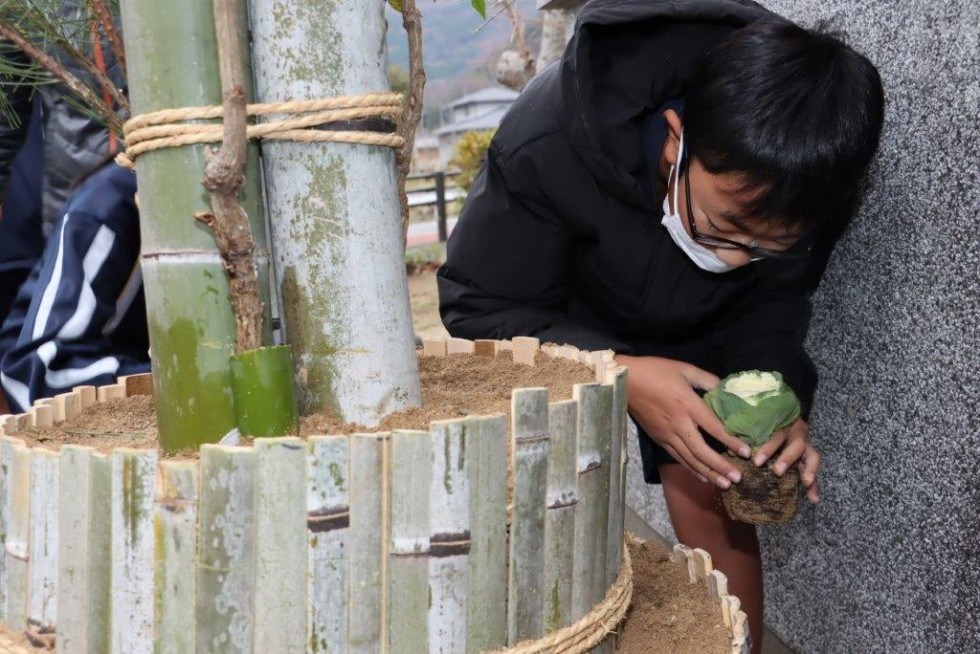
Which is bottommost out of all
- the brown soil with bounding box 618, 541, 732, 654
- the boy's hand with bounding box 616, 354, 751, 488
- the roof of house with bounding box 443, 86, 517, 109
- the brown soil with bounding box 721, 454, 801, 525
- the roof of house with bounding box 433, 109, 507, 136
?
the roof of house with bounding box 433, 109, 507, 136

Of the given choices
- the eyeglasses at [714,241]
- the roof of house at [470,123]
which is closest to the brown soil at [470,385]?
the eyeglasses at [714,241]

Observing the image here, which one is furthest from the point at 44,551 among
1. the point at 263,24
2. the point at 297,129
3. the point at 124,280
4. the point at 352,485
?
the point at 124,280

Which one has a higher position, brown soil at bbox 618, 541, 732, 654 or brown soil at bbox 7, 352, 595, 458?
brown soil at bbox 7, 352, 595, 458

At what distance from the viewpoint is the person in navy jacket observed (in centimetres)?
224

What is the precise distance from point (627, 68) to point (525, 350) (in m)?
0.76

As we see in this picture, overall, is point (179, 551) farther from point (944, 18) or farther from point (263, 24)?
point (944, 18)

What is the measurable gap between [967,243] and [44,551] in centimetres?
177

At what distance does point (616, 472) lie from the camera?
1315 millimetres

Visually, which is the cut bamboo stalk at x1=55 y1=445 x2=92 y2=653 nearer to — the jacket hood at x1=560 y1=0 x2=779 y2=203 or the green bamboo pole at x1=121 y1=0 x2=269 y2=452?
the green bamboo pole at x1=121 y1=0 x2=269 y2=452

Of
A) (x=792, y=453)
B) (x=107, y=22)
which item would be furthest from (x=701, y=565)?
(x=107, y=22)

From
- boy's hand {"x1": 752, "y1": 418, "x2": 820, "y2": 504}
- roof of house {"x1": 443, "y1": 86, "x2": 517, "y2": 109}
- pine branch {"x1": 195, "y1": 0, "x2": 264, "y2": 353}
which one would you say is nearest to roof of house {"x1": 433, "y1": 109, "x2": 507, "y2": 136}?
roof of house {"x1": 443, "y1": 86, "x2": 517, "y2": 109}

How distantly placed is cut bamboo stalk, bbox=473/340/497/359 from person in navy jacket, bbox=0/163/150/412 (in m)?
0.97

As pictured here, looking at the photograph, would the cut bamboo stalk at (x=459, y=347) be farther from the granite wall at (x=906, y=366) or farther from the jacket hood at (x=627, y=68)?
the granite wall at (x=906, y=366)

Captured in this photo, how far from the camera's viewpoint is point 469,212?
2.29 meters
